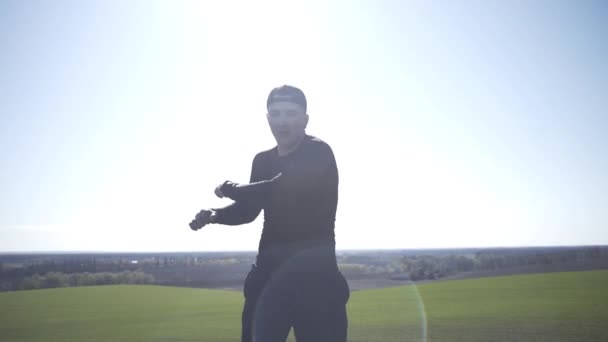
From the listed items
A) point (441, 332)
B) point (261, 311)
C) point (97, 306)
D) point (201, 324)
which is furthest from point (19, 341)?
point (261, 311)

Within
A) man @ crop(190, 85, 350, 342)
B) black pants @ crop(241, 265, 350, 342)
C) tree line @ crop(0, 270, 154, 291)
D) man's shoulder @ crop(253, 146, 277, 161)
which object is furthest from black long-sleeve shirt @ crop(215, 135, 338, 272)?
tree line @ crop(0, 270, 154, 291)

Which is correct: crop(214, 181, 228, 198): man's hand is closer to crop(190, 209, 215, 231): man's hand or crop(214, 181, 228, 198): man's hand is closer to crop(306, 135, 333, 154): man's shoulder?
crop(190, 209, 215, 231): man's hand

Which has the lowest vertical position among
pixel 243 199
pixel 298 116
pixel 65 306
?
pixel 65 306

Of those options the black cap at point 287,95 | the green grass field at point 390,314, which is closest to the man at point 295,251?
the black cap at point 287,95

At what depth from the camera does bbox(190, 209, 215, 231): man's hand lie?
2.67m

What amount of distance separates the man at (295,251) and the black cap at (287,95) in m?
0.35

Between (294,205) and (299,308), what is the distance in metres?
0.55

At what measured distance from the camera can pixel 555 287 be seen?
808 inches

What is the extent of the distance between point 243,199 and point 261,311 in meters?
0.61

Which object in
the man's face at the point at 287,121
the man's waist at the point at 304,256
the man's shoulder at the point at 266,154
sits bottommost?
the man's waist at the point at 304,256

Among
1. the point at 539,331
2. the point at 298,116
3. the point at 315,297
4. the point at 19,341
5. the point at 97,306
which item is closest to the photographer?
the point at 315,297

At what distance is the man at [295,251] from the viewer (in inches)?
107

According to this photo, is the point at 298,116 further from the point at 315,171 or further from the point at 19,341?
the point at 19,341

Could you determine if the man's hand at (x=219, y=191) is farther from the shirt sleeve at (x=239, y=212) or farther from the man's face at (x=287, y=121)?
the man's face at (x=287, y=121)
